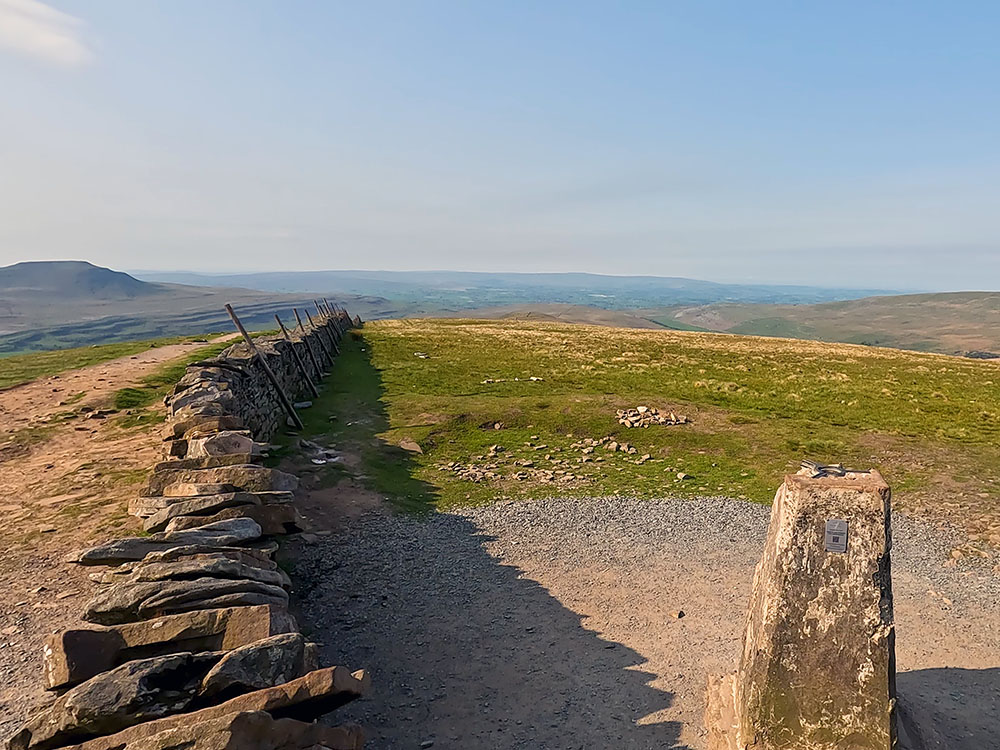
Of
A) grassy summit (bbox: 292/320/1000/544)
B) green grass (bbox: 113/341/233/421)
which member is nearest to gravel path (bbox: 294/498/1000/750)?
grassy summit (bbox: 292/320/1000/544)

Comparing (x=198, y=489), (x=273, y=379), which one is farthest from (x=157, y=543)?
(x=273, y=379)

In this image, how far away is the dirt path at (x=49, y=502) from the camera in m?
8.47

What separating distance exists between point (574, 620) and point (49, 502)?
11852mm

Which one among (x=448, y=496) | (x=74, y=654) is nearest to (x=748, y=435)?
(x=448, y=496)

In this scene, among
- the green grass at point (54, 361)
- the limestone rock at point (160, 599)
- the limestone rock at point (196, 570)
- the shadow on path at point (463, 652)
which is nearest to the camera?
the limestone rock at point (160, 599)

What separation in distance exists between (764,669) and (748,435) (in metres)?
14.7

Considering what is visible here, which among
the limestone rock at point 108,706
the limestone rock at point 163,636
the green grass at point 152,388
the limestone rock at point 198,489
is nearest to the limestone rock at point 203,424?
the limestone rock at point 198,489

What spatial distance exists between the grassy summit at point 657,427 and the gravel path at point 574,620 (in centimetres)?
210

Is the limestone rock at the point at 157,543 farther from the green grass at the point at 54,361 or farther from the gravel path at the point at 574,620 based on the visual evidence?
the green grass at the point at 54,361

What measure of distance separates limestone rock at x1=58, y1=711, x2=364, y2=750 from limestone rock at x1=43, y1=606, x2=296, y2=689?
1.28 metres

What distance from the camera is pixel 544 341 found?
48.0 m

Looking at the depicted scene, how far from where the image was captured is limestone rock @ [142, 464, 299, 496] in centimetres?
1133

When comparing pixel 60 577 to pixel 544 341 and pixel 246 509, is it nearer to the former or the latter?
pixel 246 509

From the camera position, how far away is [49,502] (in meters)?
12.8
